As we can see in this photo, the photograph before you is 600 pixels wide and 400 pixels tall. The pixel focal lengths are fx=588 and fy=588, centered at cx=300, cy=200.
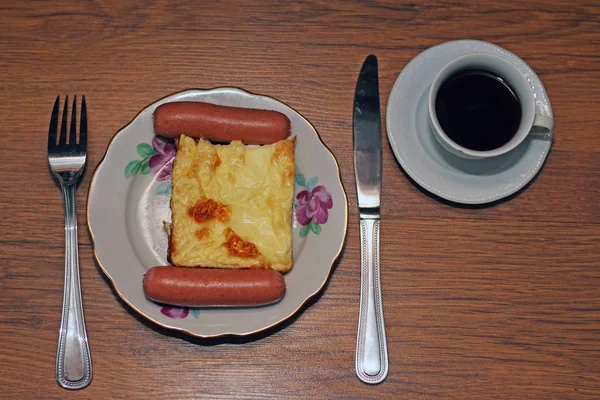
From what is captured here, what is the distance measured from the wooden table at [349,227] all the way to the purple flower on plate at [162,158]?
0.20 m

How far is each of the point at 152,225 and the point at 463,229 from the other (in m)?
1.00

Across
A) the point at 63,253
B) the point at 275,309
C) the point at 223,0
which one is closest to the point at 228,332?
the point at 275,309

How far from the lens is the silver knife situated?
5.80 feet

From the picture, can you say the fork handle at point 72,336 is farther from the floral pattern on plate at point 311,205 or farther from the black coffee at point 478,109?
the black coffee at point 478,109

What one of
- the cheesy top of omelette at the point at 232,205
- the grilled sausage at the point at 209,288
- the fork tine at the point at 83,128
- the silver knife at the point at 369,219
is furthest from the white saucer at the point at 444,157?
the fork tine at the point at 83,128

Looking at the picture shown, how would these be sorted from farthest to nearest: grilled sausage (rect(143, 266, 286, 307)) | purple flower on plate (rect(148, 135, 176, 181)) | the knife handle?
purple flower on plate (rect(148, 135, 176, 181)) < the knife handle < grilled sausage (rect(143, 266, 286, 307))

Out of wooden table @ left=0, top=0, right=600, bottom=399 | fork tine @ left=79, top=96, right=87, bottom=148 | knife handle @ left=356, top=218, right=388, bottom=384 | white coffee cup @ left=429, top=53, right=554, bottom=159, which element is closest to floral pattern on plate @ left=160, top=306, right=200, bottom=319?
wooden table @ left=0, top=0, right=600, bottom=399

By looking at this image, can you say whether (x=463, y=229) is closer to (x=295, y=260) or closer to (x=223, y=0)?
(x=295, y=260)

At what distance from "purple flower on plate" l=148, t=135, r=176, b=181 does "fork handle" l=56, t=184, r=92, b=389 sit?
1.06ft

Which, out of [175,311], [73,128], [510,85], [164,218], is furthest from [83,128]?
[510,85]

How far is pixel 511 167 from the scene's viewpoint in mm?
1877

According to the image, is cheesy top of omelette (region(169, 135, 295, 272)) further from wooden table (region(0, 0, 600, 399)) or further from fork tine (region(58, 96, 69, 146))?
fork tine (region(58, 96, 69, 146))

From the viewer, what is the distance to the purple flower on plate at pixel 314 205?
1.81 meters

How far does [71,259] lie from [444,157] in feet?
3.96
